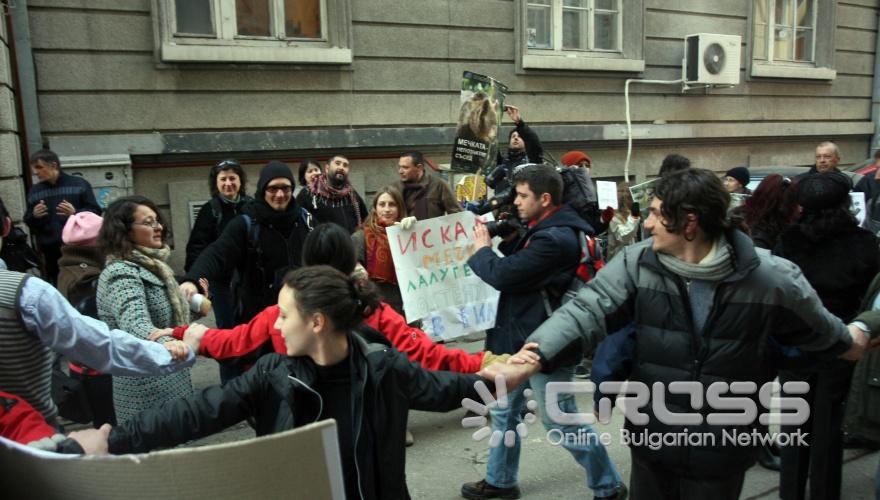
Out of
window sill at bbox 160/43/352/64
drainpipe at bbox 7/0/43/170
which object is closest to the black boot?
window sill at bbox 160/43/352/64

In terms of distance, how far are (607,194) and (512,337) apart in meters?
3.42

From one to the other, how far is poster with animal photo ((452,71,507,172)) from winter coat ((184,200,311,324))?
2.39m

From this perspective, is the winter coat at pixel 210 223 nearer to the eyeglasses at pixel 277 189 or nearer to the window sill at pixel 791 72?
the eyeglasses at pixel 277 189

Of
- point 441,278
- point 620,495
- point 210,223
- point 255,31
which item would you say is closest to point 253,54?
point 255,31

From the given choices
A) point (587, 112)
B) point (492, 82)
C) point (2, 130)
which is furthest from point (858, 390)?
point (587, 112)

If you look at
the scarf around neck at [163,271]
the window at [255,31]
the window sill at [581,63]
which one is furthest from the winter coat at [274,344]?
the window sill at [581,63]

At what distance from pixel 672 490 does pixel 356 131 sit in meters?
7.46

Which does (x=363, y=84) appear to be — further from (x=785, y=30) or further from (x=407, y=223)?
(x=785, y=30)

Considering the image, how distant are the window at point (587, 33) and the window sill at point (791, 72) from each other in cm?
313

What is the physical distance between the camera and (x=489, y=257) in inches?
143

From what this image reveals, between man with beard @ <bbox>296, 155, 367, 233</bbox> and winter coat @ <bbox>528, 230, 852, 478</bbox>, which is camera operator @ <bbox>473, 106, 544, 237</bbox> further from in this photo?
winter coat @ <bbox>528, 230, 852, 478</bbox>

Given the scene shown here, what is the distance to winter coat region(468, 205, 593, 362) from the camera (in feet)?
11.3

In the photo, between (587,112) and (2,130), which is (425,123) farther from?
(2,130)

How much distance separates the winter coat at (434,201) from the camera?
561cm
